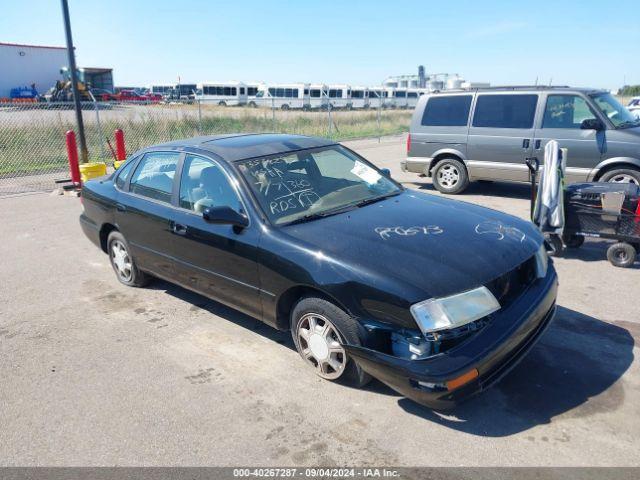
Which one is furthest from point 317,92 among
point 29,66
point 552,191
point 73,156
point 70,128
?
point 552,191

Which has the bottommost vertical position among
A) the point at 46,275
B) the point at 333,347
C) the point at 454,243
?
the point at 46,275

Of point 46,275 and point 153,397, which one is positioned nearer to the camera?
point 153,397

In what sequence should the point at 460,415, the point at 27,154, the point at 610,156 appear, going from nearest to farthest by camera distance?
the point at 460,415 → the point at 610,156 → the point at 27,154

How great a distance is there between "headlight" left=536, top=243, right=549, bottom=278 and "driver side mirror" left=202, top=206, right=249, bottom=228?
212 centimetres

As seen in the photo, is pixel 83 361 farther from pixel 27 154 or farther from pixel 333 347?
pixel 27 154

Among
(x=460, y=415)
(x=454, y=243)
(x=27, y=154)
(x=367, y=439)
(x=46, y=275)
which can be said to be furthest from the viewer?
(x=27, y=154)

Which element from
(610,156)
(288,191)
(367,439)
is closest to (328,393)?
(367,439)

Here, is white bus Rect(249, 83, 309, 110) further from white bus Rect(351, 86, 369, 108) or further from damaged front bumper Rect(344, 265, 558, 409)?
damaged front bumper Rect(344, 265, 558, 409)

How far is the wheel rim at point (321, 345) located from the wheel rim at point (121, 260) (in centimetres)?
256

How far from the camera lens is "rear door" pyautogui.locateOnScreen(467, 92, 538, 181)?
27.7 ft

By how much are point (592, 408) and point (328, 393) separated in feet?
5.47

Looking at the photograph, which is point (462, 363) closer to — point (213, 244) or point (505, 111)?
point (213, 244)

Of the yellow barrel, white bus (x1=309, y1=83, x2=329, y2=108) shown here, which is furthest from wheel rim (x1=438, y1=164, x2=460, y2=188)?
white bus (x1=309, y1=83, x2=329, y2=108)

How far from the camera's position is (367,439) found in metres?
2.90
